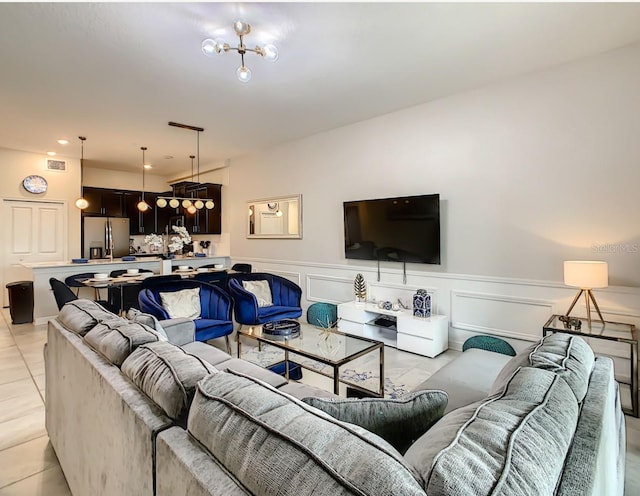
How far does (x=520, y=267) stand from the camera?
11.3 feet

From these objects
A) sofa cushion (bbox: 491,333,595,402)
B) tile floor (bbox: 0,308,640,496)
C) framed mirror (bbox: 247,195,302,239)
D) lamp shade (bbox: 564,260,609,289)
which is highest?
framed mirror (bbox: 247,195,302,239)

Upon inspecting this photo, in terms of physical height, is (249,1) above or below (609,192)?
above

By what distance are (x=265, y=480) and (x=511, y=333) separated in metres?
3.55

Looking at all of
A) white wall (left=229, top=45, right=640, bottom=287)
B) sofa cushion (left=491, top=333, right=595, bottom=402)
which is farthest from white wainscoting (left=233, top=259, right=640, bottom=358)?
sofa cushion (left=491, top=333, right=595, bottom=402)

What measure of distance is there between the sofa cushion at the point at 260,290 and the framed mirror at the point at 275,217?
4.38 feet

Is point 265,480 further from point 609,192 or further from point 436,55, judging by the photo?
point 609,192

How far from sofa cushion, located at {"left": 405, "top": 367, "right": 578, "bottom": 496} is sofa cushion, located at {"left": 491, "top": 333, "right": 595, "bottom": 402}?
0.13 metres

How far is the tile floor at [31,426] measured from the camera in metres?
1.85

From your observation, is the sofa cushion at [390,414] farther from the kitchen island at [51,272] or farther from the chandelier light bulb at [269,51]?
the kitchen island at [51,272]

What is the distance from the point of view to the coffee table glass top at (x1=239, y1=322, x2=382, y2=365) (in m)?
2.48

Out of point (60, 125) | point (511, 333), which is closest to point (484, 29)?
point (511, 333)

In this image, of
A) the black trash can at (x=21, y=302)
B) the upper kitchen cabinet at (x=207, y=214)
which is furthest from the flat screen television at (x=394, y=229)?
the black trash can at (x=21, y=302)

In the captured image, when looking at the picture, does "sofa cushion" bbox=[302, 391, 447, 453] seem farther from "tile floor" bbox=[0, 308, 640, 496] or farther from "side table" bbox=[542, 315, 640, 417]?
"side table" bbox=[542, 315, 640, 417]

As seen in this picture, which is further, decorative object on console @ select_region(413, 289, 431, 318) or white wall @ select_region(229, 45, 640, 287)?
decorative object on console @ select_region(413, 289, 431, 318)
